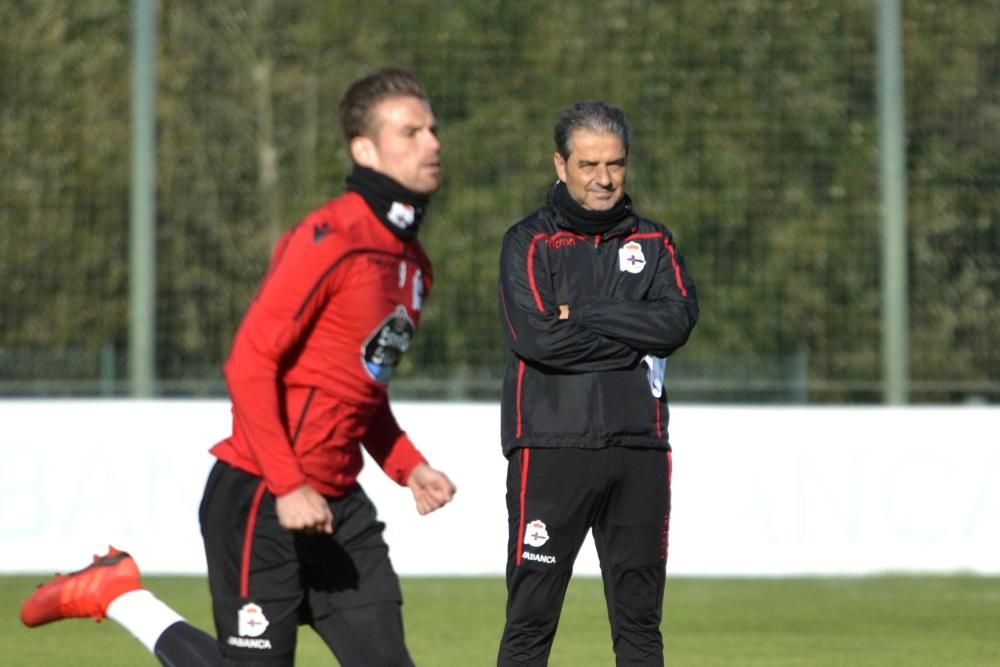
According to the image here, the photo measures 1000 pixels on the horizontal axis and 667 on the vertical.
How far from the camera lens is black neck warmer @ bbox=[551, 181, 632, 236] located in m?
6.14

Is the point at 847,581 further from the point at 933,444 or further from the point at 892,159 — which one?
the point at 892,159

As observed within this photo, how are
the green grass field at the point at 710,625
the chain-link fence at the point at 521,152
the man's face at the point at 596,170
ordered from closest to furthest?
1. the man's face at the point at 596,170
2. the green grass field at the point at 710,625
3. the chain-link fence at the point at 521,152

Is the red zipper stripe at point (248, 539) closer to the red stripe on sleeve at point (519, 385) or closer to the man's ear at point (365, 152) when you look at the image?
the man's ear at point (365, 152)

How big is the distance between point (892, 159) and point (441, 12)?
3162 millimetres

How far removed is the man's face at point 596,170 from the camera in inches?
241

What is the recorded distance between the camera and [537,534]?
19.9 feet

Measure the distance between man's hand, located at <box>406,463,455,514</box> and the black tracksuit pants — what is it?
113 centimetres

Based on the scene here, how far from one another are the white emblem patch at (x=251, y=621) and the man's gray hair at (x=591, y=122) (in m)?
2.18

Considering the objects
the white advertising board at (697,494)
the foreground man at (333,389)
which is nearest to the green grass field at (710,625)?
the white advertising board at (697,494)

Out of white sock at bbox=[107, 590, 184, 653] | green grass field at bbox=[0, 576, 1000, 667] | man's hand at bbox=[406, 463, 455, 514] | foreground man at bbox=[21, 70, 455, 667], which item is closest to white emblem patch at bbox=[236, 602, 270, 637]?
foreground man at bbox=[21, 70, 455, 667]

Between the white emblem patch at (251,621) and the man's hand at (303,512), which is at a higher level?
the man's hand at (303,512)

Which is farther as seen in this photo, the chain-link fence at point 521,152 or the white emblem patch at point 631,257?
the chain-link fence at point 521,152

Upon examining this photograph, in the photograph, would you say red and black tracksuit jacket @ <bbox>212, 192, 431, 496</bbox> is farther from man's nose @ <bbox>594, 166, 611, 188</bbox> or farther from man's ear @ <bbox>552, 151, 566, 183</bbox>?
man's ear @ <bbox>552, 151, 566, 183</bbox>

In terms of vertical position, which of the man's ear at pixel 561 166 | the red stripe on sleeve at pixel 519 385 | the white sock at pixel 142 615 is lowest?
the white sock at pixel 142 615
